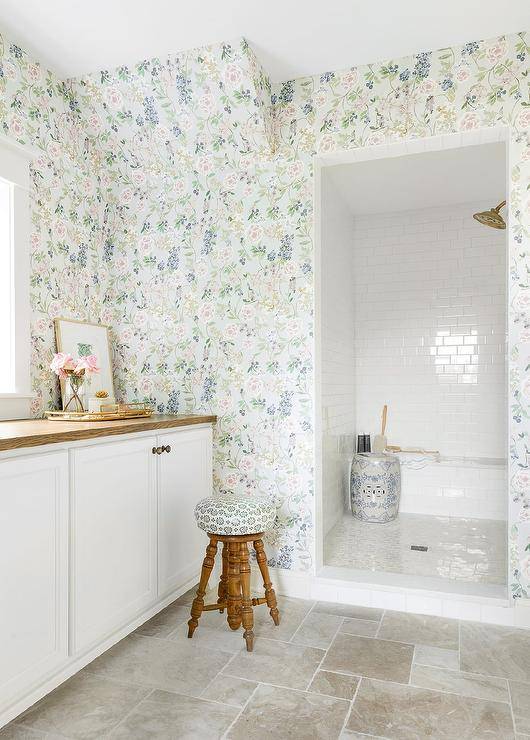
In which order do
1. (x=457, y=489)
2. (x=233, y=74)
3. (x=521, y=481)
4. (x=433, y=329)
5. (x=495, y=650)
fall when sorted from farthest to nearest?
(x=433, y=329), (x=457, y=489), (x=233, y=74), (x=521, y=481), (x=495, y=650)

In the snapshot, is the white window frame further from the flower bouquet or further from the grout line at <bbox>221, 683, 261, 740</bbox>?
the grout line at <bbox>221, 683, 261, 740</bbox>

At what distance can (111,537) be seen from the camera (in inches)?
90.8

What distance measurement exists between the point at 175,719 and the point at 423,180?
381 centimetres

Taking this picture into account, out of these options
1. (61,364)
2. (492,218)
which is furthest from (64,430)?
(492,218)

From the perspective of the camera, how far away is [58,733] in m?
1.86

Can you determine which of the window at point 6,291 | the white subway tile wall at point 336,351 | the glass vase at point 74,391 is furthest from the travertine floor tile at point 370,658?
the window at point 6,291

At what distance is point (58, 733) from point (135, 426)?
111 centimetres

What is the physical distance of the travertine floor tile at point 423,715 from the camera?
73.5 inches

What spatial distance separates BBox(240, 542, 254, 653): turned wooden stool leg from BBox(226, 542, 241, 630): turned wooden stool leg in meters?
0.03

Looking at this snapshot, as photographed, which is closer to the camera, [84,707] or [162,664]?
[84,707]

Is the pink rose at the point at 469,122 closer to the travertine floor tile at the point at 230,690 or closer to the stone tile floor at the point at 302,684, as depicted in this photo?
the stone tile floor at the point at 302,684

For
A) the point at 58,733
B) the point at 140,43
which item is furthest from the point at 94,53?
the point at 58,733

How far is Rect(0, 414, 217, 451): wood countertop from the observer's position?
5.95 feet

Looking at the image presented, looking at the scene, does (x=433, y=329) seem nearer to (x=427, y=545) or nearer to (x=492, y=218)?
(x=492, y=218)
